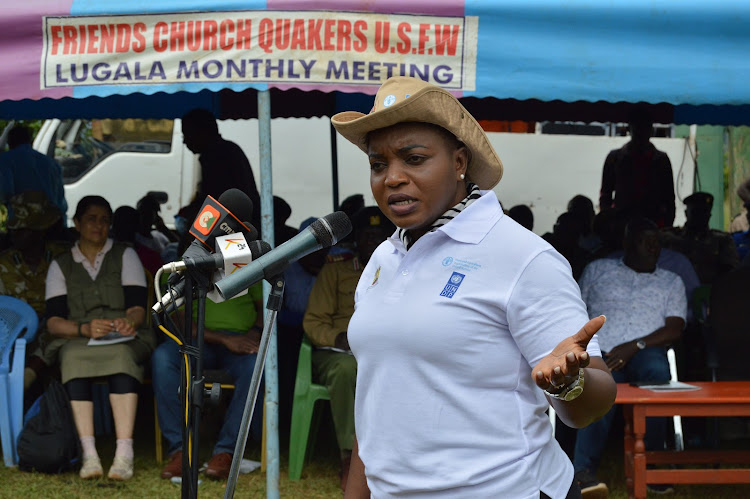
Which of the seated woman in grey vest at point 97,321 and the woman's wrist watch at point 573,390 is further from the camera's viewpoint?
the seated woman in grey vest at point 97,321

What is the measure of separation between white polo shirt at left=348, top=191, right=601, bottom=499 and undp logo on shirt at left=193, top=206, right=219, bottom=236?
498 millimetres

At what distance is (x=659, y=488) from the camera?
494 centimetres

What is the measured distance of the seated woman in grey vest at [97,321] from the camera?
207 inches

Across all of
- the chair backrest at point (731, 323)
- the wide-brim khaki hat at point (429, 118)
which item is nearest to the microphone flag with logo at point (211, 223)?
the wide-brim khaki hat at point (429, 118)

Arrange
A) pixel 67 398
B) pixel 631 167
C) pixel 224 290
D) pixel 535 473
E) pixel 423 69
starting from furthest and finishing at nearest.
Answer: pixel 631 167 → pixel 67 398 → pixel 423 69 → pixel 224 290 → pixel 535 473

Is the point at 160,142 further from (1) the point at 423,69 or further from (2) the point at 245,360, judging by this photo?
(1) the point at 423,69

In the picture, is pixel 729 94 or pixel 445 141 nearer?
pixel 445 141

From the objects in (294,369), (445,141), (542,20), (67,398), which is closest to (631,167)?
(294,369)

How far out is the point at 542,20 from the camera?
13.6 ft

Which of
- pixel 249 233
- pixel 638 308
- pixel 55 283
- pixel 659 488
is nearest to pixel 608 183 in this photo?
pixel 638 308

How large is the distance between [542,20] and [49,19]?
2138 millimetres

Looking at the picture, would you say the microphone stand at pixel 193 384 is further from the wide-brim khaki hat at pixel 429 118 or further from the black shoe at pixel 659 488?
the black shoe at pixel 659 488

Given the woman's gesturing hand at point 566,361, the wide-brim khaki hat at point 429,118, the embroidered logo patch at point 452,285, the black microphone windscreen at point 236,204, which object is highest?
the wide-brim khaki hat at point 429,118

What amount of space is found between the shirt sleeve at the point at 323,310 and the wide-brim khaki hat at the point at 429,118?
334 cm
